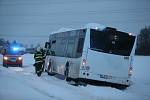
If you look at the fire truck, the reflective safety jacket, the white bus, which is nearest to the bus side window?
the white bus

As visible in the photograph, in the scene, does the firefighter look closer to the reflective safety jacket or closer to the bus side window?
the reflective safety jacket

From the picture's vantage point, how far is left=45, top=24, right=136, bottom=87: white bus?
1847 centimetres

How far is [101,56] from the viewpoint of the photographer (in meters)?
18.8

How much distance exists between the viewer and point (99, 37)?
1873 centimetres

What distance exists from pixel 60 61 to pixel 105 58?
4.85m

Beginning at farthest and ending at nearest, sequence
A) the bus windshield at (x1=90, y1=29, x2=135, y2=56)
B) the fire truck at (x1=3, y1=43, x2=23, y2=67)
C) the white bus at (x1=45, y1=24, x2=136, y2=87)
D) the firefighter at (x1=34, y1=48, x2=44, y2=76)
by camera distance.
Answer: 1. the fire truck at (x1=3, y1=43, x2=23, y2=67)
2. the firefighter at (x1=34, y1=48, x2=44, y2=76)
3. the bus windshield at (x1=90, y1=29, x2=135, y2=56)
4. the white bus at (x1=45, y1=24, x2=136, y2=87)

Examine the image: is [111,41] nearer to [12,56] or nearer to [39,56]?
[39,56]

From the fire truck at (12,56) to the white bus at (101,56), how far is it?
15.8 meters

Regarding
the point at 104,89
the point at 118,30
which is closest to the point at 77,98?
the point at 104,89

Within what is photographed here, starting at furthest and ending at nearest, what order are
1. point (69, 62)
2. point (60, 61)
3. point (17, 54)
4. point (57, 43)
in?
point (17, 54) < point (57, 43) < point (60, 61) < point (69, 62)

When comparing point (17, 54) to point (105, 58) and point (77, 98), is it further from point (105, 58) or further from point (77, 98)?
point (77, 98)

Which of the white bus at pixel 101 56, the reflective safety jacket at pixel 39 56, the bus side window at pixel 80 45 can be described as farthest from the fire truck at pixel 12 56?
the bus side window at pixel 80 45

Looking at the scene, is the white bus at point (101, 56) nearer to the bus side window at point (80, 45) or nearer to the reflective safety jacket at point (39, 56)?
the bus side window at point (80, 45)

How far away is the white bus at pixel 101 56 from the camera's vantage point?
18469 mm
